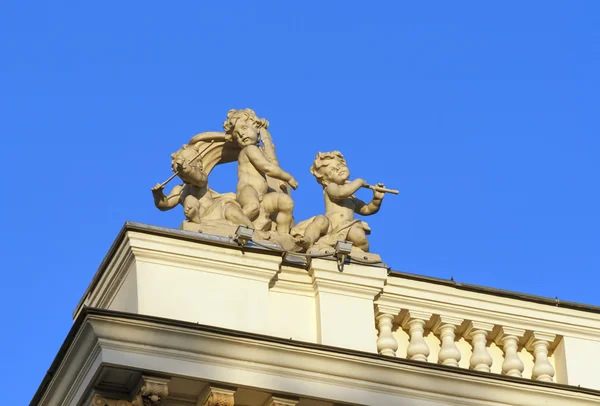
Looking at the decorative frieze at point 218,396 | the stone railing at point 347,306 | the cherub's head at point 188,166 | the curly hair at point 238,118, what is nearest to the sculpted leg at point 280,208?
the cherub's head at point 188,166

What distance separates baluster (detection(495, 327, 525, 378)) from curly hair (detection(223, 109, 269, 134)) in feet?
13.5

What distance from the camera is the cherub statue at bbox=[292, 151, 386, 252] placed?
21266 mm

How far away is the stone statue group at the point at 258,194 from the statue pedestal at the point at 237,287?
0.62 metres

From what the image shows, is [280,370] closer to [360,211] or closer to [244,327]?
[244,327]

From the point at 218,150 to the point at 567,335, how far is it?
15.9ft

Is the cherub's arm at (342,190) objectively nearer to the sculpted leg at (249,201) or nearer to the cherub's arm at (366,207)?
the cherub's arm at (366,207)

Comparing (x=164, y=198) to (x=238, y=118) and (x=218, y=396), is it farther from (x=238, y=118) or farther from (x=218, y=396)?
(x=218, y=396)

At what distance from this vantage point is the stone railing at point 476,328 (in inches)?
813

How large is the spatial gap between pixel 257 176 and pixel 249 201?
62cm

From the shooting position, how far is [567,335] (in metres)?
21.2

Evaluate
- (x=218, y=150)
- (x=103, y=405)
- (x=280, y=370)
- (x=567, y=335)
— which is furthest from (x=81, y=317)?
(x=567, y=335)

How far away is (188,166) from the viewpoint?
21.6 metres

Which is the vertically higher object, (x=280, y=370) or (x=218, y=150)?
(x=218, y=150)

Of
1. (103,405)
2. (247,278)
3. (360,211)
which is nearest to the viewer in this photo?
(103,405)
